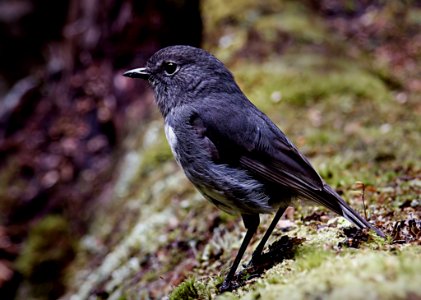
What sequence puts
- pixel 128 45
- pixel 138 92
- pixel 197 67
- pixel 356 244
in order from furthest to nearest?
pixel 128 45
pixel 138 92
pixel 197 67
pixel 356 244

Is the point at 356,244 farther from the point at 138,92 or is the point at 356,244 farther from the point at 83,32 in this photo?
the point at 83,32

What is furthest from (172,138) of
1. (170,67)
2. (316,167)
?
(316,167)

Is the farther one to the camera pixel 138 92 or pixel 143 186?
pixel 138 92

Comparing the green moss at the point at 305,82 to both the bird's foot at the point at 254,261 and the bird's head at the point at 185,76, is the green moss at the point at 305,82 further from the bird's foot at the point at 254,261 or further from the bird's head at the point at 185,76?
the bird's foot at the point at 254,261

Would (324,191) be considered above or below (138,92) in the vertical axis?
below

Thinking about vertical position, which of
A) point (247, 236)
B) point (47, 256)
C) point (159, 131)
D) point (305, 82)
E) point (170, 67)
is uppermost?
→ point (170, 67)

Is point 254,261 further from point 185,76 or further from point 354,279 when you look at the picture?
point 185,76

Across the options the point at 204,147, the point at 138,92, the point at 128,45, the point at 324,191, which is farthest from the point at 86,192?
the point at 324,191
